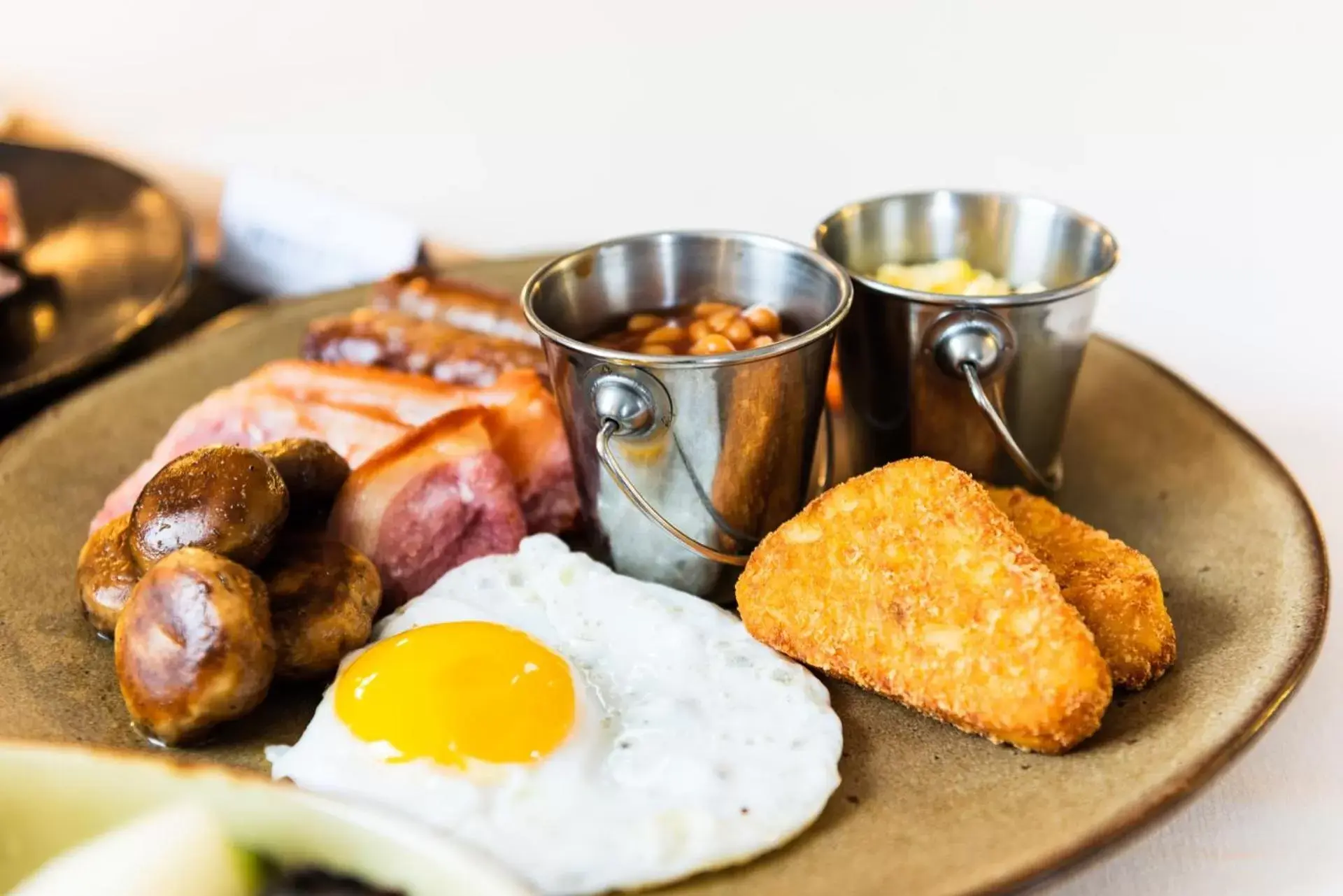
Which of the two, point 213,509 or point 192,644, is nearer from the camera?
point 192,644

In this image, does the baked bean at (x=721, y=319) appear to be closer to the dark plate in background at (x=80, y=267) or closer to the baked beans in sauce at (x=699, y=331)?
the baked beans in sauce at (x=699, y=331)

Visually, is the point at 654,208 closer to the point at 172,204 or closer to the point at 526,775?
the point at 172,204

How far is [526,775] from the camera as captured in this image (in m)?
1.83

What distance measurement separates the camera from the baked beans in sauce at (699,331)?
2.29 meters

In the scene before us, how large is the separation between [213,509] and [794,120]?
2663 millimetres

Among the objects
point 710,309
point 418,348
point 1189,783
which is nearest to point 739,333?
point 710,309

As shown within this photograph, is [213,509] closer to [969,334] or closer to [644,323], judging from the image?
[644,323]

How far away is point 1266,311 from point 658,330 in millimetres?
2388

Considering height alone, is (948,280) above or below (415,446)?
above

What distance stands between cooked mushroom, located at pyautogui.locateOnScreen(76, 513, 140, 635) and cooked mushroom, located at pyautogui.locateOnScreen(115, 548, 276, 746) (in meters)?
0.21

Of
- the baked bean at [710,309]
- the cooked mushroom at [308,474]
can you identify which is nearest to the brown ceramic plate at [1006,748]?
the cooked mushroom at [308,474]

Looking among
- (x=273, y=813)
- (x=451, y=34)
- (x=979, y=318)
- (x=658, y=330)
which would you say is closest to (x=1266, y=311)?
(x=979, y=318)

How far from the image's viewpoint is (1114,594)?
6.72 ft

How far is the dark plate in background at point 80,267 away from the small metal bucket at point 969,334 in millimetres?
1968
